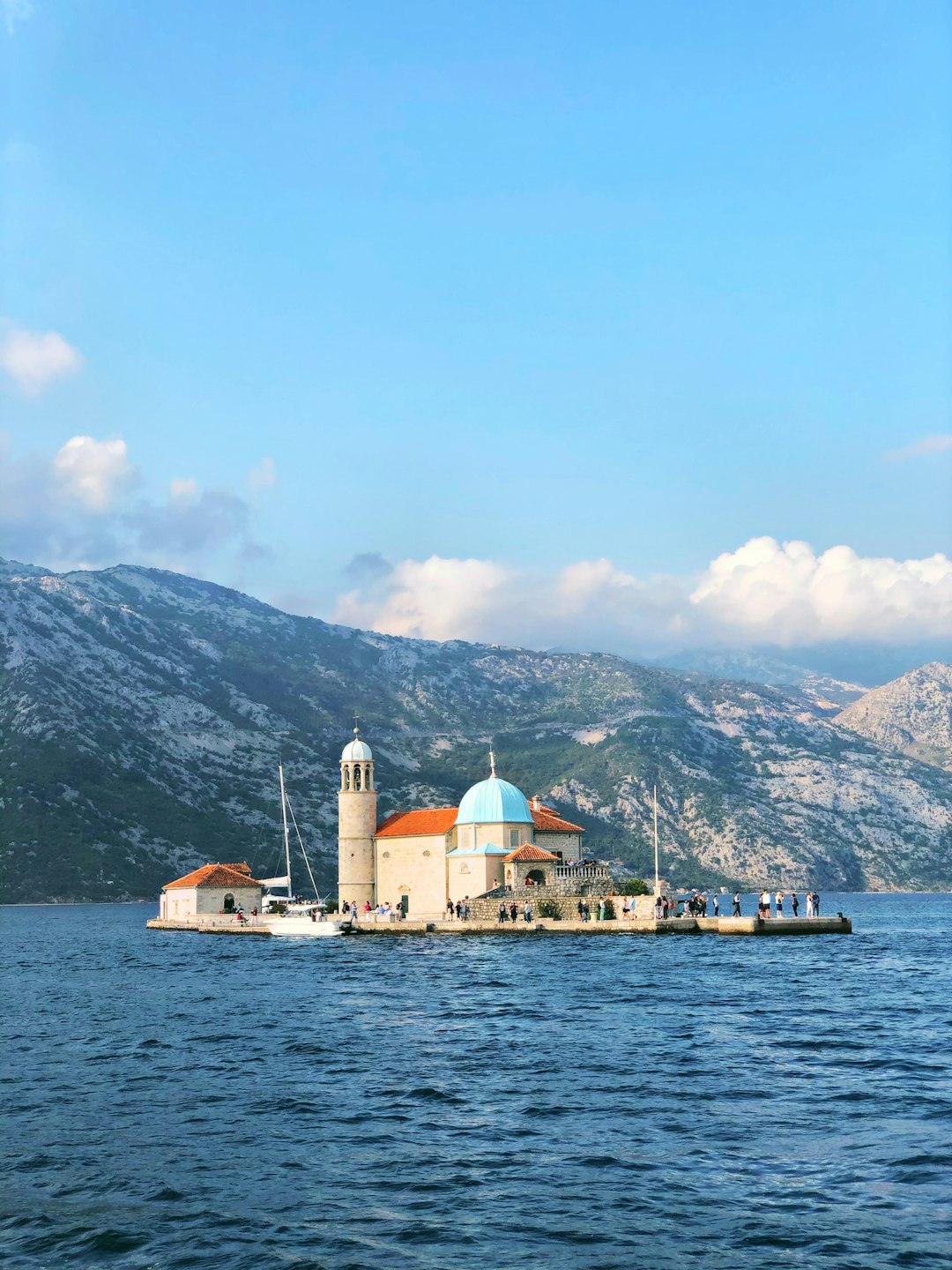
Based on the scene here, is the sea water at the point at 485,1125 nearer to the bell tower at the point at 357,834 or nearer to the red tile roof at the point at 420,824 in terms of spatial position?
the red tile roof at the point at 420,824

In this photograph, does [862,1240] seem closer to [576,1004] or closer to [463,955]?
[576,1004]

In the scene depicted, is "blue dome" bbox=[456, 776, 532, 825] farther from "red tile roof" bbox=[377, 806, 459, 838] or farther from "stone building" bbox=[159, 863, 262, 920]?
"stone building" bbox=[159, 863, 262, 920]

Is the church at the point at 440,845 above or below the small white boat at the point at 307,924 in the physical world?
above

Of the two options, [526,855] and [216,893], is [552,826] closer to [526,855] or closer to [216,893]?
[526,855]

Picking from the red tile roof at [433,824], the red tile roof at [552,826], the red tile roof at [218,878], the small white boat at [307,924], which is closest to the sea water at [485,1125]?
the small white boat at [307,924]

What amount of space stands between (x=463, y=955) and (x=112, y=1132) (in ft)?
152

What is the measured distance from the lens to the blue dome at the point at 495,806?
9494 centimetres

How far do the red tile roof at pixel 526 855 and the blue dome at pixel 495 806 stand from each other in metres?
3.11

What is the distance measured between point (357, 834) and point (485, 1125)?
256 feet

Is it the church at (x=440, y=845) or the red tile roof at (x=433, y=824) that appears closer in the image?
the church at (x=440, y=845)

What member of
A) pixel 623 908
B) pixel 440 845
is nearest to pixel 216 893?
pixel 440 845

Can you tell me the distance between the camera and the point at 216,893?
113375mm

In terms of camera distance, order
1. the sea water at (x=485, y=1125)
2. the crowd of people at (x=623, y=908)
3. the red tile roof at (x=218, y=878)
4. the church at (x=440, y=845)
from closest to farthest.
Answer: the sea water at (x=485, y=1125) < the crowd of people at (x=623, y=908) < the church at (x=440, y=845) < the red tile roof at (x=218, y=878)

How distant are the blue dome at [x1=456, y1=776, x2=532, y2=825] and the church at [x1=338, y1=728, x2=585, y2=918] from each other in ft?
0.20
